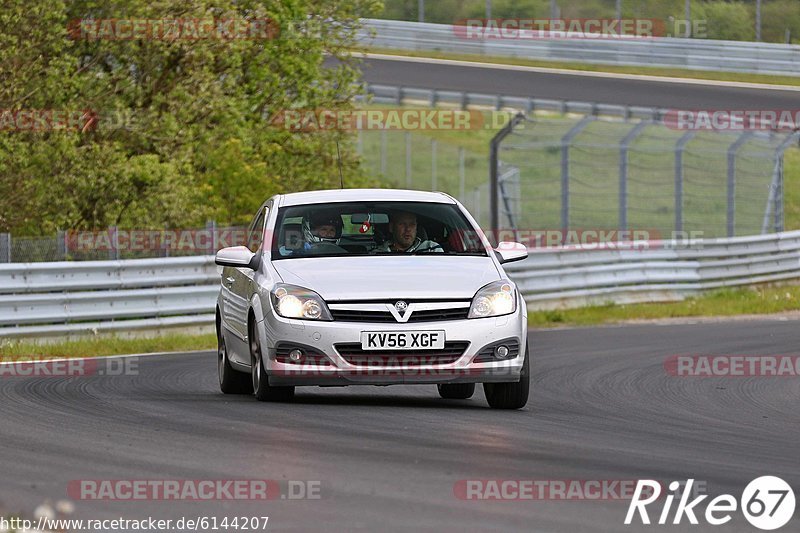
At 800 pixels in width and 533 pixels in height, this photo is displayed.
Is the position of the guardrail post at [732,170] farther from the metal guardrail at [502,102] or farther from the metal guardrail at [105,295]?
the metal guardrail at [105,295]

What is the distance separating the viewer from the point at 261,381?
37.0 feet

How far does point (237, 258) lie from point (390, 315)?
5.20ft

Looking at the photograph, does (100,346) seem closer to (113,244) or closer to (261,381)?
(113,244)

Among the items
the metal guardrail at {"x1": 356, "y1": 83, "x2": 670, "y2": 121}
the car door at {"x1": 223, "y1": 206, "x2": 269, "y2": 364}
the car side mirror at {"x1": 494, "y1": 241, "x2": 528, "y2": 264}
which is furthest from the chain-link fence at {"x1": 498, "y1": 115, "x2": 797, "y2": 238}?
the car side mirror at {"x1": 494, "y1": 241, "x2": 528, "y2": 264}

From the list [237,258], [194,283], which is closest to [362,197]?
[237,258]

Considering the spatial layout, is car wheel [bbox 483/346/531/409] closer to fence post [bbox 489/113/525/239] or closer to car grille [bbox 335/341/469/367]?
car grille [bbox 335/341/469/367]

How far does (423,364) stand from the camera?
10727 millimetres

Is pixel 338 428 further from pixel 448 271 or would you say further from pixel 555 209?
pixel 555 209

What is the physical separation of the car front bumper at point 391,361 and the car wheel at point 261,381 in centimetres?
24

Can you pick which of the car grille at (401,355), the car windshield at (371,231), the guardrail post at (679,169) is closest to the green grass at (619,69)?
the guardrail post at (679,169)

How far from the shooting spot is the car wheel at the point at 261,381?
36.9 ft

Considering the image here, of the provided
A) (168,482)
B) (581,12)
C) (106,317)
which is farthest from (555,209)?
(168,482)

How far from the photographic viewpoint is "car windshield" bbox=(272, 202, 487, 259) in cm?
1180

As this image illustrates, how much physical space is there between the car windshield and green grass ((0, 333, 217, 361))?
20.9 ft
